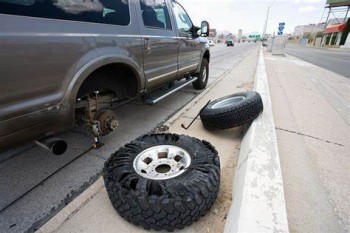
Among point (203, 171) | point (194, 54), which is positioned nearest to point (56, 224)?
point (203, 171)

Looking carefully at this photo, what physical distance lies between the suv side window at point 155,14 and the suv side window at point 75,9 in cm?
43

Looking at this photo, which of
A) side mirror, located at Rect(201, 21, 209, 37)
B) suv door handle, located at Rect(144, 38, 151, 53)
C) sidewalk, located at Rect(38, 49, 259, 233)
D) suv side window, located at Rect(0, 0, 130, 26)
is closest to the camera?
suv side window, located at Rect(0, 0, 130, 26)

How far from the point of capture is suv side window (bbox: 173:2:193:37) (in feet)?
14.4

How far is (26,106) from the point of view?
1.78 m

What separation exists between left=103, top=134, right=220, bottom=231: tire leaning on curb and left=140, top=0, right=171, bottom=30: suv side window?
186 cm

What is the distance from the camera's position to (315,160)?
2.88 m

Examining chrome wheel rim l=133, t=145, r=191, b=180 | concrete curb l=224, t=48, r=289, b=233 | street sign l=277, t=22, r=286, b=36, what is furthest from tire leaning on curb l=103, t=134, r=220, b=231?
street sign l=277, t=22, r=286, b=36

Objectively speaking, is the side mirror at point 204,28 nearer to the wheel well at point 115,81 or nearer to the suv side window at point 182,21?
the suv side window at point 182,21

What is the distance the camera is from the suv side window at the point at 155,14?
3.16 m

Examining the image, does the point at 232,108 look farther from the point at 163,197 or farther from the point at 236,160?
the point at 163,197

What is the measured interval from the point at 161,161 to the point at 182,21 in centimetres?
327

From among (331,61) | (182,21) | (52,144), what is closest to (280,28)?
(331,61)

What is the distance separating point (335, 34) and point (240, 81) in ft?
206

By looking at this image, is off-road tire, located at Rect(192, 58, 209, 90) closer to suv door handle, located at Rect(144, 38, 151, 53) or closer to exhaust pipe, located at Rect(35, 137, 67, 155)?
suv door handle, located at Rect(144, 38, 151, 53)
